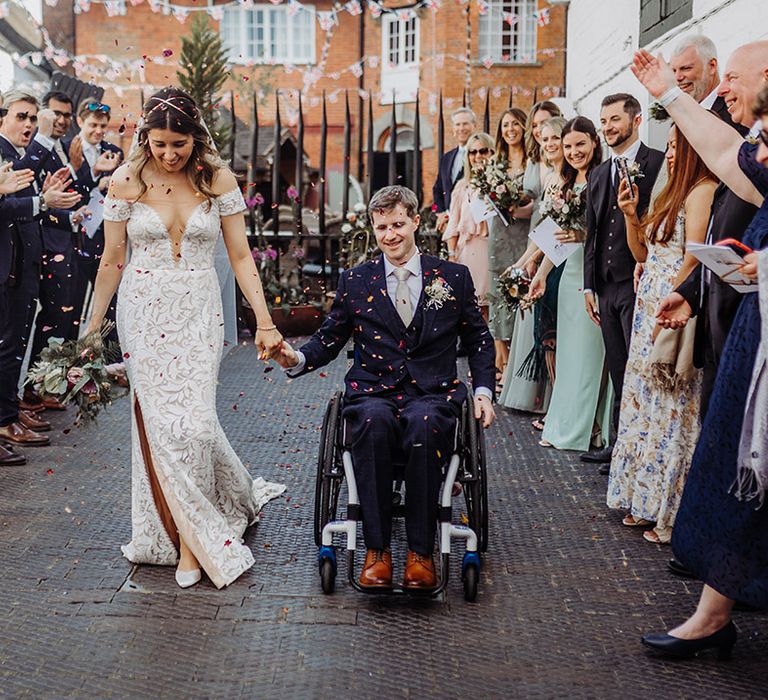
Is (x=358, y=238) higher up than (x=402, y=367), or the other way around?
(x=358, y=238)

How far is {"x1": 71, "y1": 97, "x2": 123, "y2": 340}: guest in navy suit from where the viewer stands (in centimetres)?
821

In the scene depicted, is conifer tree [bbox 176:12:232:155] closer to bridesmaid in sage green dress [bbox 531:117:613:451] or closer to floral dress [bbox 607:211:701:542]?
bridesmaid in sage green dress [bbox 531:117:613:451]

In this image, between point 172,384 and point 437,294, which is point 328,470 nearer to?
point 172,384

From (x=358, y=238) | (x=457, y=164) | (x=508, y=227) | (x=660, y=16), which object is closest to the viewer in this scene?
(x=508, y=227)

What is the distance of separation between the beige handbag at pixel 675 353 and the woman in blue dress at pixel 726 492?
115cm

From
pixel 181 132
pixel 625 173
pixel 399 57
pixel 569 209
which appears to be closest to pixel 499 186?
pixel 569 209

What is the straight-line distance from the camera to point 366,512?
4395 millimetres

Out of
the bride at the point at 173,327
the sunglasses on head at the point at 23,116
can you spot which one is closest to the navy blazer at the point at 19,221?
the sunglasses on head at the point at 23,116

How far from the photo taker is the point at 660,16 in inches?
334

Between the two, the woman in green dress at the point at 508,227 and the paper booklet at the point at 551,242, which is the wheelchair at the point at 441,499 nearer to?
the paper booklet at the point at 551,242

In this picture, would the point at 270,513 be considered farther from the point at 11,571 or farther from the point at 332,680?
the point at 332,680

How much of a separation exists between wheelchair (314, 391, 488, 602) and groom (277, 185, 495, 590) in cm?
5

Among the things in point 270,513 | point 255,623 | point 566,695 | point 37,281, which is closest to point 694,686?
point 566,695

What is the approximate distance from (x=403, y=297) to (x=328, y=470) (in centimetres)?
88
